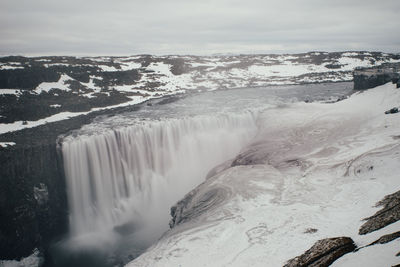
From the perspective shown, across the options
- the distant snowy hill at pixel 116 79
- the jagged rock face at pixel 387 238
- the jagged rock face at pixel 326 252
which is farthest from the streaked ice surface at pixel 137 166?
the jagged rock face at pixel 387 238

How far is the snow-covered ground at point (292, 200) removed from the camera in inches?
516

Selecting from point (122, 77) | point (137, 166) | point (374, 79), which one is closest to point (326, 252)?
point (137, 166)

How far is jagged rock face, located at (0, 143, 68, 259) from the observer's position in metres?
22.0

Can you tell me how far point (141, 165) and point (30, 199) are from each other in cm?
1080

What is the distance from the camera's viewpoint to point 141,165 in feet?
103

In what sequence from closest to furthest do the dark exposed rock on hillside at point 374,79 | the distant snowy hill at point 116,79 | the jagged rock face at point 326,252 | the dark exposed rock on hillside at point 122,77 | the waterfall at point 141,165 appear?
the jagged rock face at point 326,252 < the waterfall at point 141,165 < the distant snowy hill at point 116,79 < the dark exposed rock on hillside at point 122,77 < the dark exposed rock on hillside at point 374,79

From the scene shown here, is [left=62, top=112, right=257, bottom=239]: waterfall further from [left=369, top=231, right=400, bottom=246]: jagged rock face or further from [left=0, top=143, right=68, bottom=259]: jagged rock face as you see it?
[left=369, top=231, right=400, bottom=246]: jagged rock face

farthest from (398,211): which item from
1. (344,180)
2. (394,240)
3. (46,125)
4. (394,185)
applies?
(46,125)

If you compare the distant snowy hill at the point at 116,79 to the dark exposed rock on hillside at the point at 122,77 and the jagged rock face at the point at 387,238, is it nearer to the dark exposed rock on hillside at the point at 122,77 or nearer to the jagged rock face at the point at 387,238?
the dark exposed rock on hillside at the point at 122,77

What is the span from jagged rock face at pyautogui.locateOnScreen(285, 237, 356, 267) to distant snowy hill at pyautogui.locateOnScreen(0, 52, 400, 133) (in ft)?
97.4

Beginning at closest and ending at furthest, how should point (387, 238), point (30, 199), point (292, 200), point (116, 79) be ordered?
point (387, 238) → point (292, 200) → point (30, 199) → point (116, 79)

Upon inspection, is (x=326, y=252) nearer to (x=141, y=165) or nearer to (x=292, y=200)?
(x=292, y=200)

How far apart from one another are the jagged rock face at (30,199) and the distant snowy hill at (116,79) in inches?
258

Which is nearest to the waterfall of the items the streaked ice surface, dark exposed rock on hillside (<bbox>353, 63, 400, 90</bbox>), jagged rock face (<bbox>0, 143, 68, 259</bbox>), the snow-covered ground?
the streaked ice surface
